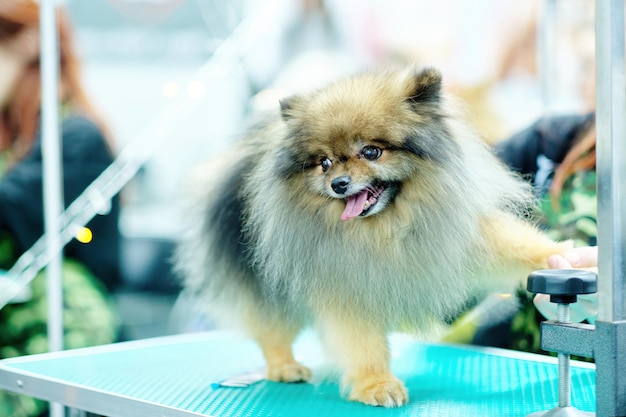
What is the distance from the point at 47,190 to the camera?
2.36 metres

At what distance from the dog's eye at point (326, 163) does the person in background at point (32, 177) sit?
143cm

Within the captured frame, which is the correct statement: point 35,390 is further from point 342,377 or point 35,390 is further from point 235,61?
point 235,61

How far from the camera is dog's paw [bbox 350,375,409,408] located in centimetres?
119

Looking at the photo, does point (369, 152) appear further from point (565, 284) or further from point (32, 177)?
point (32, 177)

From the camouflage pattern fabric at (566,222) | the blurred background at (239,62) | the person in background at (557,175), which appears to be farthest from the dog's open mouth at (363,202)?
the blurred background at (239,62)

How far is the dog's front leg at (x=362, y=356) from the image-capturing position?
1228 mm

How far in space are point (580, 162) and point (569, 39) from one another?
3.75 feet

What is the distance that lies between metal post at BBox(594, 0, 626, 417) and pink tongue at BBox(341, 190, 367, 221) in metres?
0.44

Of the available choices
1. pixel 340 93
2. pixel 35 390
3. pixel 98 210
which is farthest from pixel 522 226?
pixel 98 210

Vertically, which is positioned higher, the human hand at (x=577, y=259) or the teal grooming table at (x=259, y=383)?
the human hand at (x=577, y=259)

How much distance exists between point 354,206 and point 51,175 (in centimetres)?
150

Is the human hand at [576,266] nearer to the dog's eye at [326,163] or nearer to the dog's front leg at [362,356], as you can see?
the dog's front leg at [362,356]

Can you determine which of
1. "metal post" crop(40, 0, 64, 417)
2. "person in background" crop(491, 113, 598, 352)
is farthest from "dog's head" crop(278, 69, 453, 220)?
"metal post" crop(40, 0, 64, 417)

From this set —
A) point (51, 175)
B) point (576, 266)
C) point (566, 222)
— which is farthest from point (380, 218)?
point (51, 175)
